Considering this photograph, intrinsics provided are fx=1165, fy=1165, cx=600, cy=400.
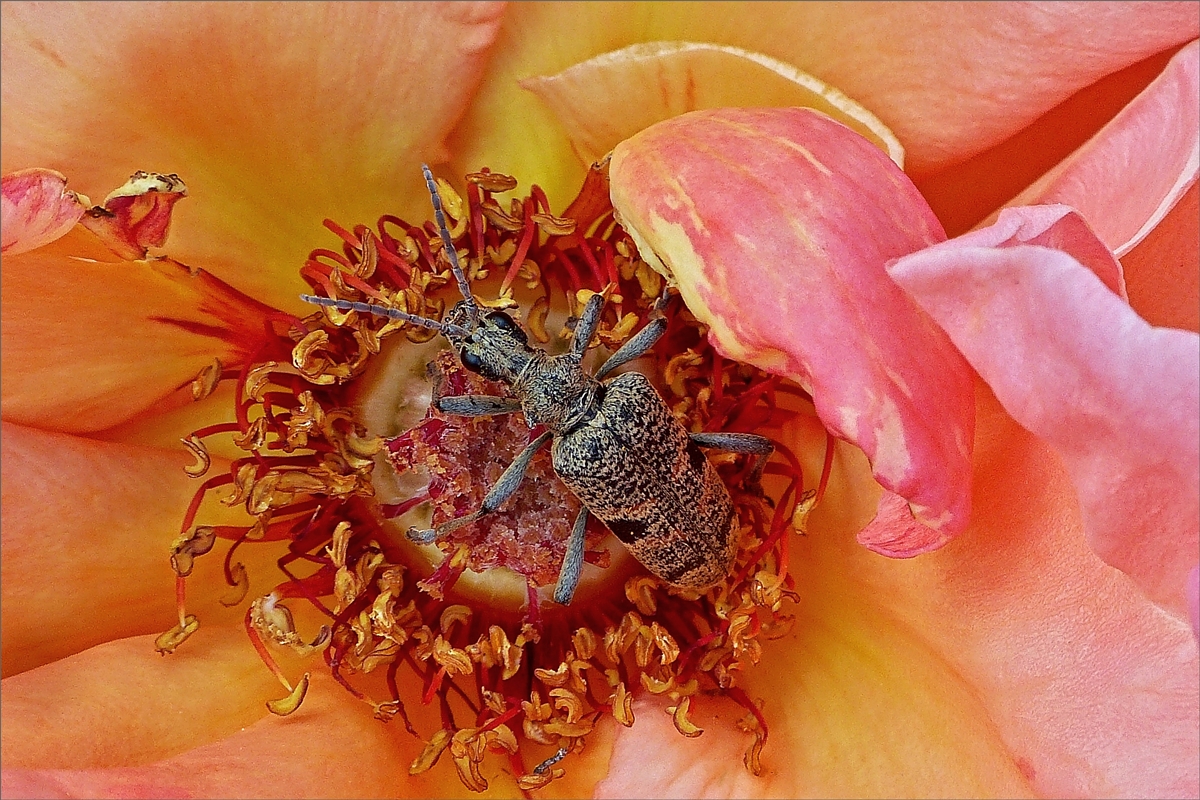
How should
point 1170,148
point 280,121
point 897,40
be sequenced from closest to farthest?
point 1170,148 → point 897,40 → point 280,121

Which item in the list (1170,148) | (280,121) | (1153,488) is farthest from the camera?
(280,121)

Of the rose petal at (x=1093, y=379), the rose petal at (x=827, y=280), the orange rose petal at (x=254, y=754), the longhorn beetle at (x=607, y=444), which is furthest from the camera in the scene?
the longhorn beetle at (x=607, y=444)

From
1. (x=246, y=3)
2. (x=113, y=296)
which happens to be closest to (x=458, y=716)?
(x=113, y=296)

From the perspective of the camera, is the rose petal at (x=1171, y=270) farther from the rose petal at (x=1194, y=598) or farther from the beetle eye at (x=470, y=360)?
the beetle eye at (x=470, y=360)

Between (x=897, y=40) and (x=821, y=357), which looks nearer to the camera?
(x=821, y=357)

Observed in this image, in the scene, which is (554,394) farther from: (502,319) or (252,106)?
(252,106)

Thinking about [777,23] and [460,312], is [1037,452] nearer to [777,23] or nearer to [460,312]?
[777,23]

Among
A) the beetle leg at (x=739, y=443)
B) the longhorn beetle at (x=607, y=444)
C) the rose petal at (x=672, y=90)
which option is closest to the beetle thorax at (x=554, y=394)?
the longhorn beetle at (x=607, y=444)
